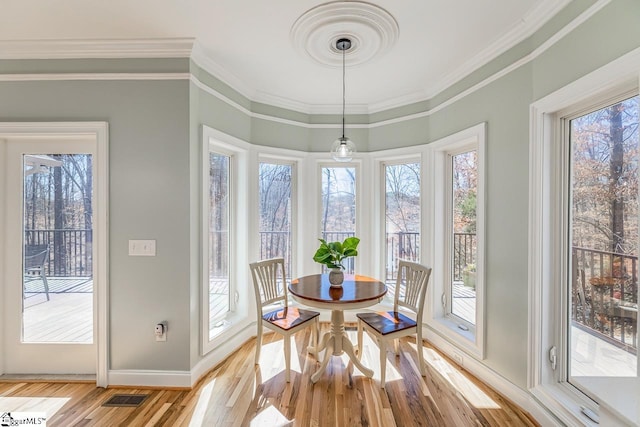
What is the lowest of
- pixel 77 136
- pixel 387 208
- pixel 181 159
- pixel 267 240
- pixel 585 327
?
pixel 585 327

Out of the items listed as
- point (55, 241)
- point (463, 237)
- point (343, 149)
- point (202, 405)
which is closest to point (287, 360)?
point (202, 405)

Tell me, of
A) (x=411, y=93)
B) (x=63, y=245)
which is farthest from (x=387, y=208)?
(x=63, y=245)

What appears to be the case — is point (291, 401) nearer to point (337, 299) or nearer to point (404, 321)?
point (337, 299)

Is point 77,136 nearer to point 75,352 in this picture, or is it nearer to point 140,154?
point 140,154

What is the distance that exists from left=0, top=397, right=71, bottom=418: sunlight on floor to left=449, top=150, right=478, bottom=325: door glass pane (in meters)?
3.49

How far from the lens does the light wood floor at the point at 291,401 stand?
200 centimetres

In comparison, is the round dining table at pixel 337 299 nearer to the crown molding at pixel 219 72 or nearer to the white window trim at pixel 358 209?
the white window trim at pixel 358 209

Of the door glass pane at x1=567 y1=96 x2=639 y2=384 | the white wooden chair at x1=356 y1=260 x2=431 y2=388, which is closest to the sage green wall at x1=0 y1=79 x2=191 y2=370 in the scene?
the white wooden chair at x1=356 y1=260 x2=431 y2=388

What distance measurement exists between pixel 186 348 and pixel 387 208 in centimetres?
265

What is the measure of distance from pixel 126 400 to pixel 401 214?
317 cm

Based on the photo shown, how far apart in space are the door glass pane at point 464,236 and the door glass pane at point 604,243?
96 cm

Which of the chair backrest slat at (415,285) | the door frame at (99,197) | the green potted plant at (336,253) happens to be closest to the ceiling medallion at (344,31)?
the green potted plant at (336,253)

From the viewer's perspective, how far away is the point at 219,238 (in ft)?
10.1

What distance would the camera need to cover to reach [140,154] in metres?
2.39
